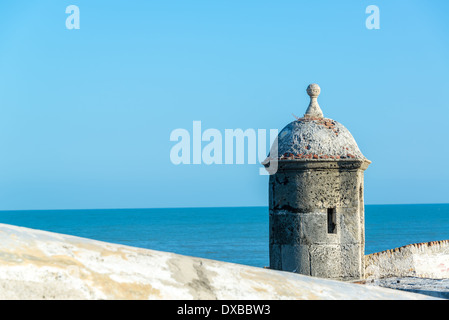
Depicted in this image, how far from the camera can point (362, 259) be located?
7844mm

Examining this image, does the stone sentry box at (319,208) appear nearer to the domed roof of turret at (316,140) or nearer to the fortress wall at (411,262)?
the domed roof of turret at (316,140)

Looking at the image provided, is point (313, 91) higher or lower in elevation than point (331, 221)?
higher

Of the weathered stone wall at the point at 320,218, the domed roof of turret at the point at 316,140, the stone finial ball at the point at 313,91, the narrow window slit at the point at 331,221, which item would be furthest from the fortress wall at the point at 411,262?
the stone finial ball at the point at 313,91

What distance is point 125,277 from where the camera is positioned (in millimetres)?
2338

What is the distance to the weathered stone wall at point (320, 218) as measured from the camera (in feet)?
25.0

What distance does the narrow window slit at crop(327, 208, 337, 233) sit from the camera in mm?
7680

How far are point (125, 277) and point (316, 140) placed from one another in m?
5.71

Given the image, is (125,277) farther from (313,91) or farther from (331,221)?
(313,91)

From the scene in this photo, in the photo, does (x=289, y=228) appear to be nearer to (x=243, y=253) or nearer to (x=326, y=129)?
(x=326, y=129)

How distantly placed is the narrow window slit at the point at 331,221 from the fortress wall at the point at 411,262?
52.6 inches

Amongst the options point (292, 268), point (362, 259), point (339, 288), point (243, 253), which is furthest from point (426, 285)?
point (243, 253)

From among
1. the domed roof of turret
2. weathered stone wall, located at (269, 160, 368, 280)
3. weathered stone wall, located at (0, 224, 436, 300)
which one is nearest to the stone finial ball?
the domed roof of turret

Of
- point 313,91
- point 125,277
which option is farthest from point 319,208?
point 125,277
